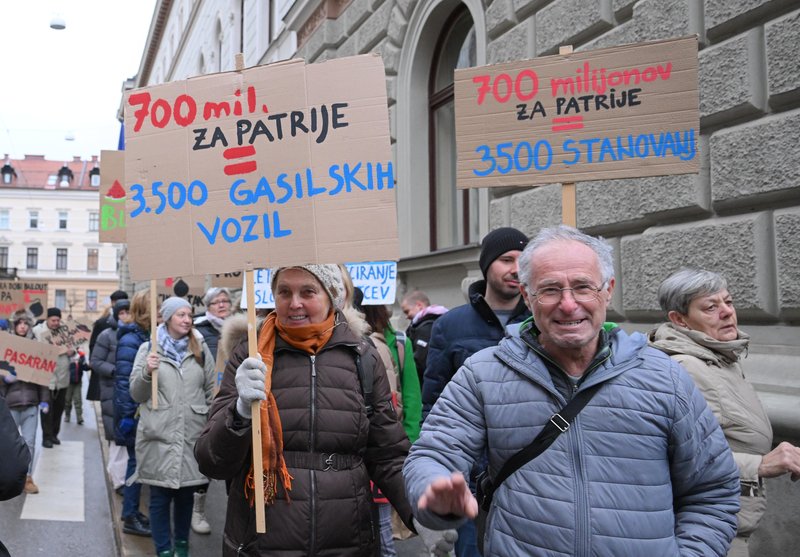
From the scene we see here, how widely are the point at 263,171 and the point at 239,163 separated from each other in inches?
3.9

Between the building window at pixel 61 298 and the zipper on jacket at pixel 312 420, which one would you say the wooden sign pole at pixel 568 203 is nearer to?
the zipper on jacket at pixel 312 420

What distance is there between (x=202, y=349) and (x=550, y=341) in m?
3.57

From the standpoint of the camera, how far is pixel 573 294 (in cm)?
196

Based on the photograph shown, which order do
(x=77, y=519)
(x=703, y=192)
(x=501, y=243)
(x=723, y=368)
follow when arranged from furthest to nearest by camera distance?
1. (x=77, y=519)
2. (x=703, y=192)
3. (x=501, y=243)
4. (x=723, y=368)

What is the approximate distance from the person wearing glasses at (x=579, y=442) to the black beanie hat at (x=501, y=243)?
4.72 ft

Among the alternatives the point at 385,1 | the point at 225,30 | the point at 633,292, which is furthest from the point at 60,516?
the point at 225,30

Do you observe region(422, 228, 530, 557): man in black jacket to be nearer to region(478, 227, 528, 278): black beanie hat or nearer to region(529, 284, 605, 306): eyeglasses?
region(478, 227, 528, 278): black beanie hat

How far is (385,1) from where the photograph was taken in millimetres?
9414

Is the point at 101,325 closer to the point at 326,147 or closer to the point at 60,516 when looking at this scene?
the point at 60,516

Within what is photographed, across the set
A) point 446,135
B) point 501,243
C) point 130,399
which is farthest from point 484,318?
point 446,135

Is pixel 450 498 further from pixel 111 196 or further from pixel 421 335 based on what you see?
pixel 111 196

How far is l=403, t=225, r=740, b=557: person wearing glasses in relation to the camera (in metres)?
1.82

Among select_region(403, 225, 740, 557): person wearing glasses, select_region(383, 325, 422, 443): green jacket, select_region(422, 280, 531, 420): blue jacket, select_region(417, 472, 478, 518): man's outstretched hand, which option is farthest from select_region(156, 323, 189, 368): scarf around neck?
select_region(417, 472, 478, 518): man's outstretched hand

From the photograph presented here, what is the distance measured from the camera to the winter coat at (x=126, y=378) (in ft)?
17.8
